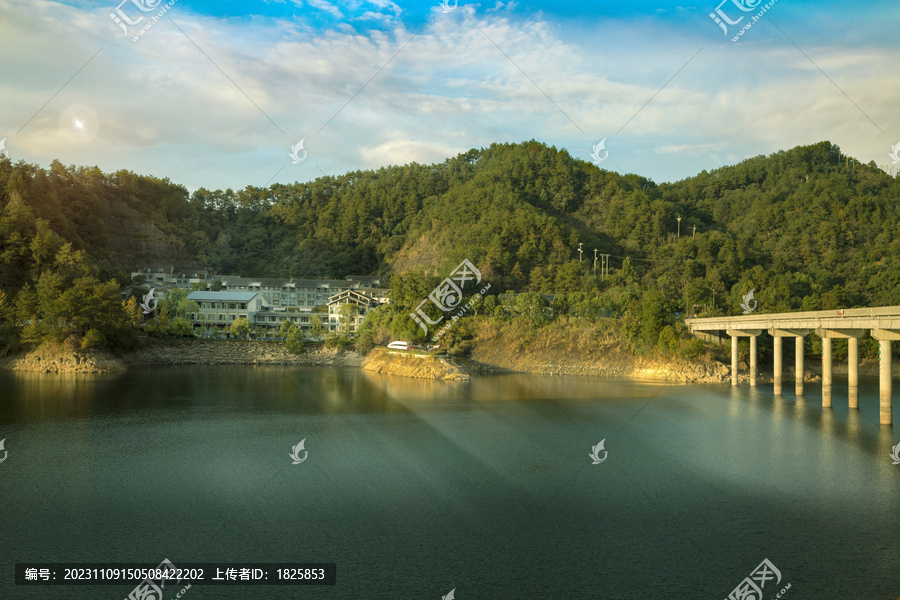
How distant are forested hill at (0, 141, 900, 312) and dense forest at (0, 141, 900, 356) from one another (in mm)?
209

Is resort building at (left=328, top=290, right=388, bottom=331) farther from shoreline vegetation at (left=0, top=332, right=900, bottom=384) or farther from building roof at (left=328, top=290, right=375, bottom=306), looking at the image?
shoreline vegetation at (left=0, top=332, right=900, bottom=384)

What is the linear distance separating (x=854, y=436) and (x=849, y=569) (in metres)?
11.7

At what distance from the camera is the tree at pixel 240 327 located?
50.9 meters

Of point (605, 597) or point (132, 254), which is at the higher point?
point (132, 254)

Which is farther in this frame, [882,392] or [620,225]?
[620,225]

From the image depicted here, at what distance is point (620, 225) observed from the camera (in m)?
63.9

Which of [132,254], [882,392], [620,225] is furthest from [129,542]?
[132,254]

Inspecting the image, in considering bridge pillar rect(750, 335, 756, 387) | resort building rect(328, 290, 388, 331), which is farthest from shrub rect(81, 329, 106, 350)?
bridge pillar rect(750, 335, 756, 387)

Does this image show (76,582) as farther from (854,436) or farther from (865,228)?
(865,228)
